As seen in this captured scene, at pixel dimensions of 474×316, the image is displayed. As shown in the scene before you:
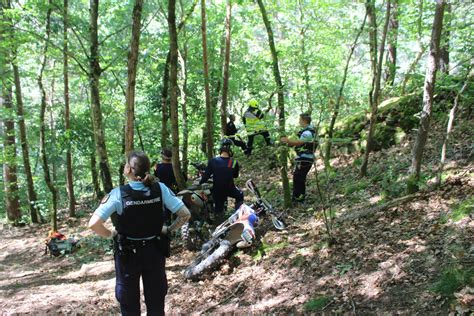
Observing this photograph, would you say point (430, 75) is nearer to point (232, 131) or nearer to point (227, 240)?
point (227, 240)

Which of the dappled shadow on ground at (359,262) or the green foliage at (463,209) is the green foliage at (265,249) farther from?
the green foliage at (463,209)

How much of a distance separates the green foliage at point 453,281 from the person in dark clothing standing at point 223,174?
4.76m

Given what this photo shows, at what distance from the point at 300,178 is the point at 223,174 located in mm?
1848

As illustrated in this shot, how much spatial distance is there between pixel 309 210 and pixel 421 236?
3139mm

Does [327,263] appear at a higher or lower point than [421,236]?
lower

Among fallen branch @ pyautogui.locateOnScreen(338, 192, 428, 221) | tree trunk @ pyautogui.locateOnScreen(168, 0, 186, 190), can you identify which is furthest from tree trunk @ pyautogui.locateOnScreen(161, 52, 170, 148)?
fallen branch @ pyautogui.locateOnScreen(338, 192, 428, 221)

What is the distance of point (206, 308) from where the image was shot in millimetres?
5594

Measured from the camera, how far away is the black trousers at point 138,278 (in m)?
4.08

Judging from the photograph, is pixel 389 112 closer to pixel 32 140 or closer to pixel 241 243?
pixel 241 243

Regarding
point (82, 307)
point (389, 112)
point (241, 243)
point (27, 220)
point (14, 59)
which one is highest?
point (14, 59)

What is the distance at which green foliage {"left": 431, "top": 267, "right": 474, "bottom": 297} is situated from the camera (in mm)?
3788

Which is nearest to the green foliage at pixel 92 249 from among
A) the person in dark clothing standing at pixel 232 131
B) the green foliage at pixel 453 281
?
the person in dark clothing standing at pixel 232 131

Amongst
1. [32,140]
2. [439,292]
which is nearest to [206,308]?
[439,292]

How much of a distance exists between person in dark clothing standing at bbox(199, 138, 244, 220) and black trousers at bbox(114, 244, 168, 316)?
3.94m
